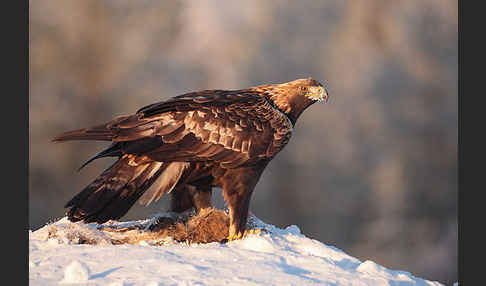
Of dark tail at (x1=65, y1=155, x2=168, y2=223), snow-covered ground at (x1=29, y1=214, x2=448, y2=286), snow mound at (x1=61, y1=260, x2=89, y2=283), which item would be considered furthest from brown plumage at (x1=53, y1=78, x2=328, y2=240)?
snow mound at (x1=61, y1=260, x2=89, y2=283)

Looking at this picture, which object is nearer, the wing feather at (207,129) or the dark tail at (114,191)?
the dark tail at (114,191)

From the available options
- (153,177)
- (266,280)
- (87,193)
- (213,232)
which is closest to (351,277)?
(266,280)

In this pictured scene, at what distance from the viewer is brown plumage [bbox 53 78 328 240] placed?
4934mm

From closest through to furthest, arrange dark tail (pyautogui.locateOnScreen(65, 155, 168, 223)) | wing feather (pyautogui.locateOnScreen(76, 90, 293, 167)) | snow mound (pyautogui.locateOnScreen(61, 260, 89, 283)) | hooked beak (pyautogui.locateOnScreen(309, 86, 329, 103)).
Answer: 1. snow mound (pyautogui.locateOnScreen(61, 260, 89, 283))
2. dark tail (pyautogui.locateOnScreen(65, 155, 168, 223))
3. wing feather (pyautogui.locateOnScreen(76, 90, 293, 167))
4. hooked beak (pyautogui.locateOnScreen(309, 86, 329, 103))

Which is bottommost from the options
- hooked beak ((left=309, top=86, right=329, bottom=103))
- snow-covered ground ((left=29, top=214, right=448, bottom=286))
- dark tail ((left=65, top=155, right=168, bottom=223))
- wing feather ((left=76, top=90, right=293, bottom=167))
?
snow-covered ground ((left=29, top=214, right=448, bottom=286))

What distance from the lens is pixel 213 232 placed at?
536cm

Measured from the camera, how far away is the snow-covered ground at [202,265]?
12.4 feet

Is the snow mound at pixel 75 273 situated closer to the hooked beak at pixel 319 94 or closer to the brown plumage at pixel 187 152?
the brown plumage at pixel 187 152

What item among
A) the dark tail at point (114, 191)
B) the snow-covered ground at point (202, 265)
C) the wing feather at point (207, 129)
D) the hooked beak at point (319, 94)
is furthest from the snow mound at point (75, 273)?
the hooked beak at point (319, 94)

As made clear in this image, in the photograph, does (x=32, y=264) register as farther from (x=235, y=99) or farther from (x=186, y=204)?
(x=235, y=99)

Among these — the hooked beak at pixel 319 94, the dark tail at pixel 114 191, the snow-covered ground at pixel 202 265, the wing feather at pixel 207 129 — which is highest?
the hooked beak at pixel 319 94

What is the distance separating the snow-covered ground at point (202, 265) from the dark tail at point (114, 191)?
266 mm

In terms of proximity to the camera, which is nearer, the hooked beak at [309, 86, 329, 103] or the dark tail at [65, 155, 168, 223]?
the dark tail at [65, 155, 168, 223]

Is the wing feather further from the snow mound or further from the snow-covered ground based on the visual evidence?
the snow mound
